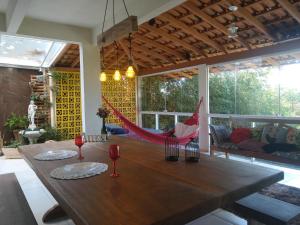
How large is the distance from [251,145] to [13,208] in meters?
3.35

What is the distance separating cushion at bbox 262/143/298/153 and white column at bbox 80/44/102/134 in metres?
2.67

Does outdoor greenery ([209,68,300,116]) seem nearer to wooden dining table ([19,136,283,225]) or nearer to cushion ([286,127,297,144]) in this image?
cushion ([286,127,297,144])

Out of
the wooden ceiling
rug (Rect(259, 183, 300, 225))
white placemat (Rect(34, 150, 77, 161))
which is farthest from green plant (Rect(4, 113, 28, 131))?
rug (Rect(259, 183, 300, 225))

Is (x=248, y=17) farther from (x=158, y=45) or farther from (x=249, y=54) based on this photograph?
(x=158, y=45)

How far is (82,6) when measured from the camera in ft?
10.6

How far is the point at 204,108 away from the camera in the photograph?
554 cm

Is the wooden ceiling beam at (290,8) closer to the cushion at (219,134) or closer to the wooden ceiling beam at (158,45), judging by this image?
the cushion at (219,134)

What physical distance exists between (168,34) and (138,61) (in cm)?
213

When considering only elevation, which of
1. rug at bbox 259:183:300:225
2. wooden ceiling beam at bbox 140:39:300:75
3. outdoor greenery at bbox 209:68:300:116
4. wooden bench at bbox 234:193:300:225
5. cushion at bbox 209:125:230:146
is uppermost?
wooden ceiling beam at bbox 140:39:300:75

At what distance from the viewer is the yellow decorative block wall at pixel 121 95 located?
7.48 m

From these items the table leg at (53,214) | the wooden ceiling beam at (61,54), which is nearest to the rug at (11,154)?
the wooden ceiling beam at (61,54)

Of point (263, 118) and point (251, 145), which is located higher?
point (263, 118)

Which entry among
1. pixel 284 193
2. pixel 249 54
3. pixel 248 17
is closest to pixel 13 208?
pixel 284 193

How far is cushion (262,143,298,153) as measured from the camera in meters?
3.50
